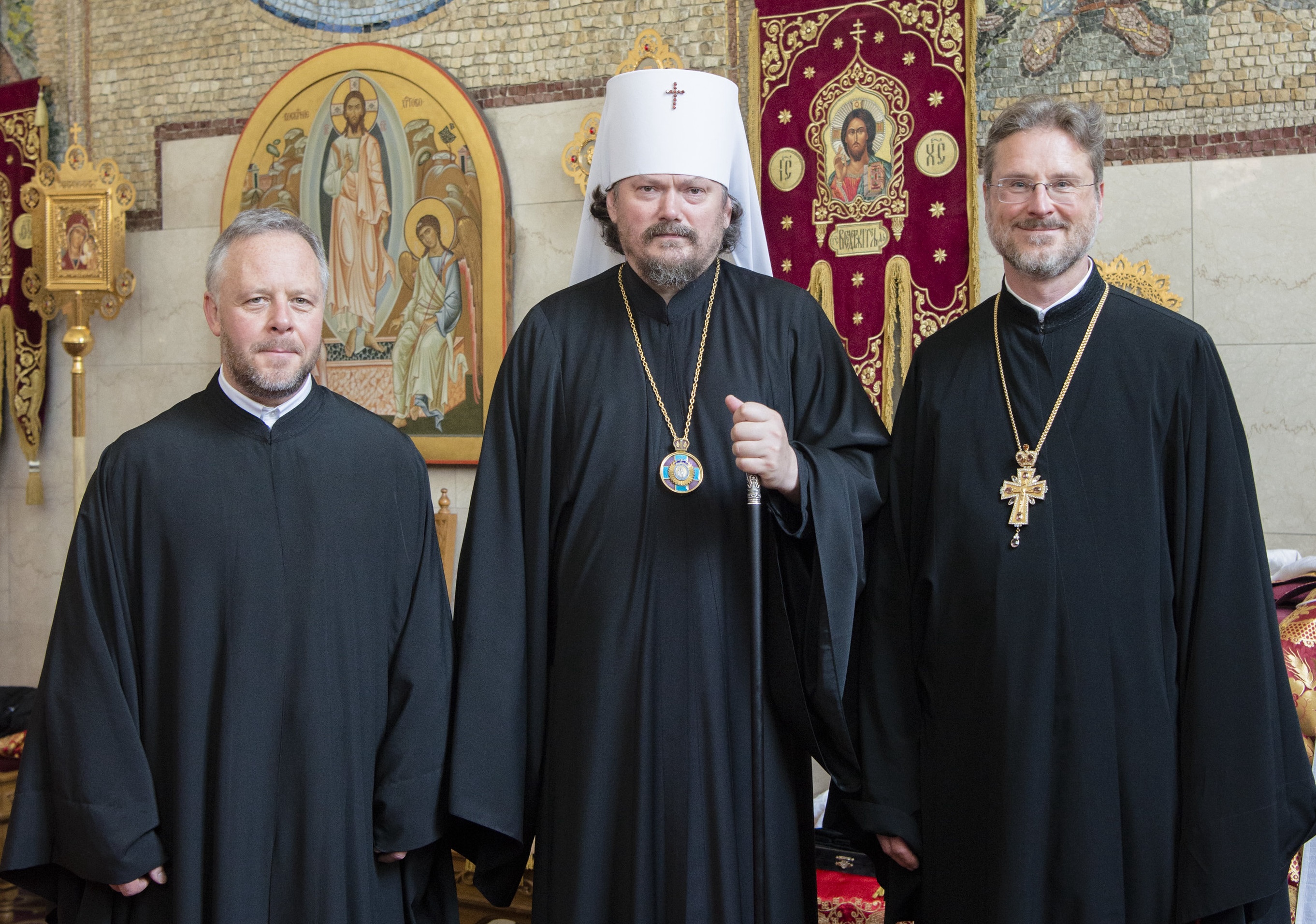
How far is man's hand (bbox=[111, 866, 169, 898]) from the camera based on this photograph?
229 cm

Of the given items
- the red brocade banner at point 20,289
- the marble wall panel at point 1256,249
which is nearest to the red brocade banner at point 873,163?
the marble wall panel at point 1256,249

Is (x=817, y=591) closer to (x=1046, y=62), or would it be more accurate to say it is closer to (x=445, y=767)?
(x=445, y=767)

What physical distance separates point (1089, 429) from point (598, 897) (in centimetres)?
144

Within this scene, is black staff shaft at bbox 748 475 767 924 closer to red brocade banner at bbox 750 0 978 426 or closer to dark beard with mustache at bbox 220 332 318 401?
dark beard with mustache at bbox 220 332 318 401

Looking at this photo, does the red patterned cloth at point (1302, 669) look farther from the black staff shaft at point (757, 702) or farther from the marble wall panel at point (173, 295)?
the marble wall panel at point (173, 295)

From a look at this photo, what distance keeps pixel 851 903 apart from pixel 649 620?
1.44 m

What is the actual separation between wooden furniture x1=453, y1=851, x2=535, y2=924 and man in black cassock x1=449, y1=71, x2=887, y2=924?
1.32 metres

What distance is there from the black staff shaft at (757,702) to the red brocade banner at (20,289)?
Answer: 16.6ft

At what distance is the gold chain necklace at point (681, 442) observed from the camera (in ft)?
8.10

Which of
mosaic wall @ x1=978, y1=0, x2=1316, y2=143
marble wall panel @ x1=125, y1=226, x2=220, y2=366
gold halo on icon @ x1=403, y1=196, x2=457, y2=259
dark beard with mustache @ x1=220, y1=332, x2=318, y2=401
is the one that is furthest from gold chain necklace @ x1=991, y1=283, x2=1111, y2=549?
marble wall panel @ x1=125, y1=226, x2=220, y2=366

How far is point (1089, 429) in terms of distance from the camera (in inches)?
94.4

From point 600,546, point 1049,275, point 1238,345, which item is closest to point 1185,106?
point 1238,345

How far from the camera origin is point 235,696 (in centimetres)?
237

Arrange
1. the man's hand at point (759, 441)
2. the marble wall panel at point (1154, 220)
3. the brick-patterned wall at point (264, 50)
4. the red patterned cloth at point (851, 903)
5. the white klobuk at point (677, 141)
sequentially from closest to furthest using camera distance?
the man's hand at point (759, 441) < the white klobuk at point (677, 141) < the red patterned cloth at point (851, 903) < the marble wall panel at point (1154, 220) < the brick-patterned wall at point (264, 50)
